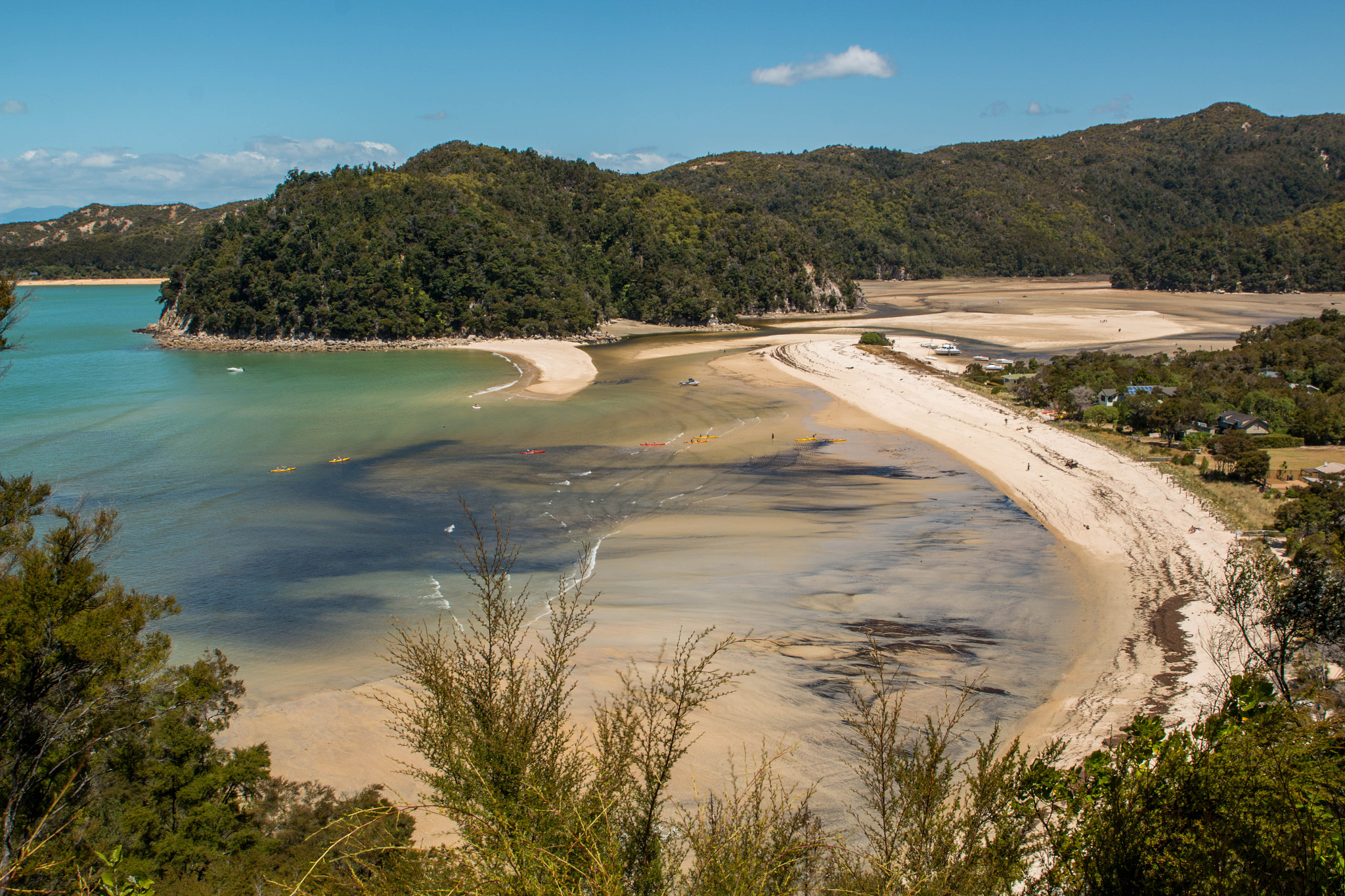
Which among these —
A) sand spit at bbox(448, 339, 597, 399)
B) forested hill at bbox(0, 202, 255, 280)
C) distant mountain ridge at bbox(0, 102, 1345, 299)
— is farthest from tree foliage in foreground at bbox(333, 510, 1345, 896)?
forested hill at bbox(0, 202, 255, 280)

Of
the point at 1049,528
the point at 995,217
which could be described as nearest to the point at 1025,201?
the point at 995,217

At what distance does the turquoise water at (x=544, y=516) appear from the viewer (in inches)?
708

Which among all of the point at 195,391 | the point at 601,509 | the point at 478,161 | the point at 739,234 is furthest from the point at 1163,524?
the point at 478,161

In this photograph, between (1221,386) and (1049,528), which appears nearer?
(1049,528)

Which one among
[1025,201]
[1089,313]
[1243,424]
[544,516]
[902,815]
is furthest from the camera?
[1025,201]

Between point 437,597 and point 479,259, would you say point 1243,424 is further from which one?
point 479,259

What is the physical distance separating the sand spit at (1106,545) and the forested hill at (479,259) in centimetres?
5014

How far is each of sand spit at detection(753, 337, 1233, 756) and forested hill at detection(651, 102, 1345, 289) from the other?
416 feet

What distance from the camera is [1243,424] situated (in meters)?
35.2

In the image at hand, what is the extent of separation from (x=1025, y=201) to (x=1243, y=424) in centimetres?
16801

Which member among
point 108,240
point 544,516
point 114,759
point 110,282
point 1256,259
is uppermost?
point 108,240

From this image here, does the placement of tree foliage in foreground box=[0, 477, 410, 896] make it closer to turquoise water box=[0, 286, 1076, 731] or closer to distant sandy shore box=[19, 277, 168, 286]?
turquoise water box=[0, 286, 1076, 731]

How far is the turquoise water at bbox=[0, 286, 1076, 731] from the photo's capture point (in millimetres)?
17984

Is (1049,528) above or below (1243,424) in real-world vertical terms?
below
